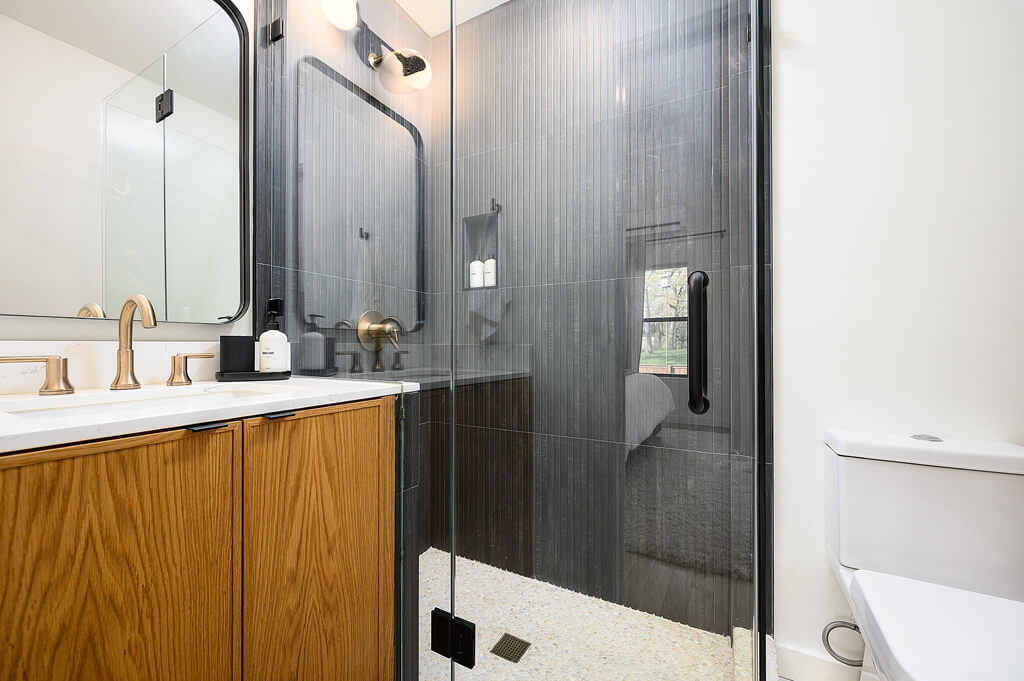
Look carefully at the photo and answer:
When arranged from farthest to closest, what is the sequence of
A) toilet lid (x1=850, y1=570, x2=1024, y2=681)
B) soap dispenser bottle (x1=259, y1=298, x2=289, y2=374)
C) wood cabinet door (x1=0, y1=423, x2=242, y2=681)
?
soap dispenser bottle (x1=259, y1=298, x2=289, y2=374), toilet lid (x1=850, y1=570, x2=1024, y2=681), wood cabinet door (x1=0, y1=423, x2=242, y2=681)

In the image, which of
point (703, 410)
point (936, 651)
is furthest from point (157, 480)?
point (936, 651)

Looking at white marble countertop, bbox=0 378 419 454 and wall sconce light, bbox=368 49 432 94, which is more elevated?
wall sconce light, bbox=368 49 432 94

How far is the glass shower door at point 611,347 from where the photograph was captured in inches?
38.3

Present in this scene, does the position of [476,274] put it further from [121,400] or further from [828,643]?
[828,643]

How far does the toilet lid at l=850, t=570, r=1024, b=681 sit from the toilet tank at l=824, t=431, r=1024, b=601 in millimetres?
75

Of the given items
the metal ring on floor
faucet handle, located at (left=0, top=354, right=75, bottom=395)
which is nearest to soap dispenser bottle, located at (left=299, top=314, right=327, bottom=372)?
faucet handle, located at (left=0, top=354, right=75, bottom=395)

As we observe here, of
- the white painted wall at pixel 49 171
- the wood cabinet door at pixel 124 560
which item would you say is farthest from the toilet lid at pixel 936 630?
the white painted wall at pixel 49 171

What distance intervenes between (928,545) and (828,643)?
39 cm

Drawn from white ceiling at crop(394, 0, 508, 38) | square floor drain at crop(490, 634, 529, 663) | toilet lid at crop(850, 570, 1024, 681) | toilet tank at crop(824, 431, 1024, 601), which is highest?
white ceiling at crop(394, 0, 508, 38)

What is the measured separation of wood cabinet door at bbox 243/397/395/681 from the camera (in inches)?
35.0

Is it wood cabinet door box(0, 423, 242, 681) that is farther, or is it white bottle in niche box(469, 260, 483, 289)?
white bottle in niche box(469, 260, 483, 289)

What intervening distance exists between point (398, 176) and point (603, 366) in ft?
2.62

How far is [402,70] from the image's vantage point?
1286 millimetres

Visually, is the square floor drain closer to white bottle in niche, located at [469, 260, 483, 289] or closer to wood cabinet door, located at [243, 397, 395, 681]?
wood cabinet door, located at [243, 397, 395, 681]
